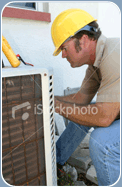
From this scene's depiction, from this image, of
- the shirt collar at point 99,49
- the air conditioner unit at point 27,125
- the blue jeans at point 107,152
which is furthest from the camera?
the shirt collar at point 99,49

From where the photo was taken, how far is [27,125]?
0.85m

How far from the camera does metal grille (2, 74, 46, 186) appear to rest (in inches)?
30.4

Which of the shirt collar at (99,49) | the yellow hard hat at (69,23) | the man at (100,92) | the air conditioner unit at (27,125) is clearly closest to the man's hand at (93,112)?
the man at (100,92)

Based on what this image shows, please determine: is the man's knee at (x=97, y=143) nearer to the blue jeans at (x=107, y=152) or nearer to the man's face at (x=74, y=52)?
the blue jeans at (x=107, y=152)

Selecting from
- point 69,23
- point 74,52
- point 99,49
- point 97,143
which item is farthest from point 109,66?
point 97,143

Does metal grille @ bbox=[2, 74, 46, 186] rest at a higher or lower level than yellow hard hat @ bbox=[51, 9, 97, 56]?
lower

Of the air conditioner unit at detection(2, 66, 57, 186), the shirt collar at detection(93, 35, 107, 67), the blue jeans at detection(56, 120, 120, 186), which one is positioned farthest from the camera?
the shirt collar at detection(93, 35, 107, 67)

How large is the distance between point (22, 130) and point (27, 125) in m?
0.04

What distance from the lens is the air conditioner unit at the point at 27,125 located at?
0.77 m

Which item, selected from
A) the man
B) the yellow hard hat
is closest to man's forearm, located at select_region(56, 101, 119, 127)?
the man

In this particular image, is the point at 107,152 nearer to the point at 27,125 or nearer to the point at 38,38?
the point at 27,125

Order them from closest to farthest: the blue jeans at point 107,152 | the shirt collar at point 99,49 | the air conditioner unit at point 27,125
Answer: the air conditioner unit at point 27,125 < the blue jeans at point 107,152 < the shirt collar at point 99,49

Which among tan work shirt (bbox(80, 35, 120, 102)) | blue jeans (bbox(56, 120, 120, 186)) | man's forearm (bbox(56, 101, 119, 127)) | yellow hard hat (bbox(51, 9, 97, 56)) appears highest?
yellow hard hat (bbox(51, 9, 97, 56))

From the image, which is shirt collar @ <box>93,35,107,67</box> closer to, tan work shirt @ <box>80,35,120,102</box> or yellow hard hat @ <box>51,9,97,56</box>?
tan work shirt @ <box>80,35,120,102</box>
